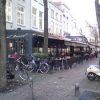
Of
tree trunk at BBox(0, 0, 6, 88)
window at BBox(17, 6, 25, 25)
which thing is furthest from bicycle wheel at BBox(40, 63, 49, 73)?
window at BBox(17, 6, 25, 25)

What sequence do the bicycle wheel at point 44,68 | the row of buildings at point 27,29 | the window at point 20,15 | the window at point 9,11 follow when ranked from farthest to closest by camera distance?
the window at point 20,15 < the window at point 9,11 < the row of buildings at point 27,29 < the bicycle wheel at point 44,68

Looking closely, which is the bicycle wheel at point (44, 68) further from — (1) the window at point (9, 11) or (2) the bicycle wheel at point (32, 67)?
(1) the window at point (9, 11)

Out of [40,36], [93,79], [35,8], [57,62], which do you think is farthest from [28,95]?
[35,8]

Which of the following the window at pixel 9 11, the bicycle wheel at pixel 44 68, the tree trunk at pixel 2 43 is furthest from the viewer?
the window at pixel 9 11

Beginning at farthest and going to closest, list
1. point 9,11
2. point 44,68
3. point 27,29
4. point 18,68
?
point 9,11 → point 27,29 → point 44,68 → point 18,68

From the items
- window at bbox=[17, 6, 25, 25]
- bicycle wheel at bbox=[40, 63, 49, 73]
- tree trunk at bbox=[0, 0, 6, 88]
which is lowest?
bicycle wheel at bbox=[40, 63, 49, 73]

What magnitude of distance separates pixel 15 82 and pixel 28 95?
3.43 metres

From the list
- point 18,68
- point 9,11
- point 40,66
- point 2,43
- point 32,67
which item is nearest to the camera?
point 2,43

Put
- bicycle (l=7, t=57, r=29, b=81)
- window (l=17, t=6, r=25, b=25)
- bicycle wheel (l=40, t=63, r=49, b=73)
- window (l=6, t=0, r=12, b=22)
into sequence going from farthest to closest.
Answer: window (l=17, t=6, r=25, b=25) < window (l=6, t=0, r=12, b=22) < bicycle wheel (l=40, t=63, r=49, b=73) < bicycle (l=7, t=57, r=29, b=81)

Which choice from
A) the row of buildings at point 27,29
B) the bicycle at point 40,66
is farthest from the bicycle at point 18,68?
the row of buildings at point 27,29

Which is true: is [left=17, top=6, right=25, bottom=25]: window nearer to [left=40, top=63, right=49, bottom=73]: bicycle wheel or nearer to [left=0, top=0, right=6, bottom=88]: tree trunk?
[left=40, top=63, right=49, bottom=73]: bicycle wheel

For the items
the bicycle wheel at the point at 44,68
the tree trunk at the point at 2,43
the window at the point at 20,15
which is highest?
the window at the point at 20,15

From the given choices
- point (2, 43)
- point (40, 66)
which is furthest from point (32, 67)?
point (2, 43)

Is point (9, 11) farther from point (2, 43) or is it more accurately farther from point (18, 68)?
point (2, 43)
